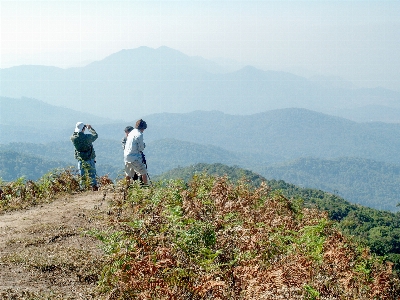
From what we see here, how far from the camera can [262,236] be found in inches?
248

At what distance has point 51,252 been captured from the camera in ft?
22.9

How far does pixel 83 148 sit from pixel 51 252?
6.70m

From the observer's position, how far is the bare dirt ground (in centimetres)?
555

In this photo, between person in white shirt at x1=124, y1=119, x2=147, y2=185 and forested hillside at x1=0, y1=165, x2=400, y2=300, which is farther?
person in white shirt at x1=124, y1=119, x2=147, y2=185

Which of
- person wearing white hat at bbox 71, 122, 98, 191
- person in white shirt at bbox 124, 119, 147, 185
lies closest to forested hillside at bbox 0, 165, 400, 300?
person in white shirt at bbox 124, 119, 147, 185

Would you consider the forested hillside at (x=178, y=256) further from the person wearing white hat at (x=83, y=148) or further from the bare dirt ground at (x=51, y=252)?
the person wearing white hat at (x=83, y=148)

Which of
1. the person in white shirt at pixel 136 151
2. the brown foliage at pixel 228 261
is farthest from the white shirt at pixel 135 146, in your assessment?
the brown foliage at pixel 228 261

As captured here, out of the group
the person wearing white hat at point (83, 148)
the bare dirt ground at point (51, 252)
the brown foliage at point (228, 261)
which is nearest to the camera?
the brown foliage at point (228, 261)

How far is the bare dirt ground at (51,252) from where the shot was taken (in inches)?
218

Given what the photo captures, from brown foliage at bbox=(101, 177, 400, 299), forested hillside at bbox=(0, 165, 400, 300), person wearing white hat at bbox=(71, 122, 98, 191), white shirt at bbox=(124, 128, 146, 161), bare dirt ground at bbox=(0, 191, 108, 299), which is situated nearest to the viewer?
brown foliage at bbox=(101, 177, 400, 299)

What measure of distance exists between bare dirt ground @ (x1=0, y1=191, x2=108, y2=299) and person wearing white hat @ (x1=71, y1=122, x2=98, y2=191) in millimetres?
2649

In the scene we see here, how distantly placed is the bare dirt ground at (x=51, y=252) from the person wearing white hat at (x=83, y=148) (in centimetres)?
265

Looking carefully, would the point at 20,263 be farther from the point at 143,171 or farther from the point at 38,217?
the point at 143,171

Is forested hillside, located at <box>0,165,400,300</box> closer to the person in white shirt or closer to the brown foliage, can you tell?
the brown foliage
